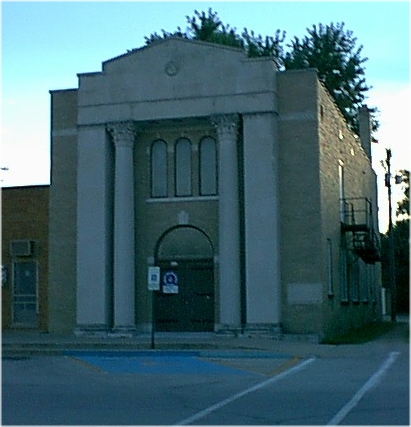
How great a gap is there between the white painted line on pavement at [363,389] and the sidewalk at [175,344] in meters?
1.96

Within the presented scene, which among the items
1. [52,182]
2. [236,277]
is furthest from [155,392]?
[52,182]

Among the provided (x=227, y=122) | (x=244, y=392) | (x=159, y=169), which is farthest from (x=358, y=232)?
(x=244, y=392)

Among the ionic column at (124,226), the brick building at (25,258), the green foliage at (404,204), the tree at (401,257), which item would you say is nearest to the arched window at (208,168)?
the ionic column at (124,226)

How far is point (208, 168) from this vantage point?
98.3ft

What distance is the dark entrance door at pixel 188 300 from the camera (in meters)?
29.7

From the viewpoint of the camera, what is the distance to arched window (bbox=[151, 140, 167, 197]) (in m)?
30.4

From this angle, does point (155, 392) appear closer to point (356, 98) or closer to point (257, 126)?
point (257, 126)

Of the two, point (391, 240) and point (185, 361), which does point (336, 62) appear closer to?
point (391, 240)

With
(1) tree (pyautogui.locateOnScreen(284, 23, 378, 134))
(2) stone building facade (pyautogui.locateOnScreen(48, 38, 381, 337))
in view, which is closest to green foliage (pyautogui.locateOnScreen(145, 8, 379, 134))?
(1) tree (pyautogui.locateOnScreen(284, 23, 378, 134))

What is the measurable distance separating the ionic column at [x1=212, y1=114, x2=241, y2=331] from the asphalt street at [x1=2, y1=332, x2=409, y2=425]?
389 cm

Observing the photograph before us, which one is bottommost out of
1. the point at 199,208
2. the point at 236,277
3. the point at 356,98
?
the point at 236,277

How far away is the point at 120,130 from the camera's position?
30125 mm

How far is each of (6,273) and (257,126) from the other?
35.8 ft

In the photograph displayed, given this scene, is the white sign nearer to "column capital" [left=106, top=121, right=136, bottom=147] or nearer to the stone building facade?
the stone building facade
